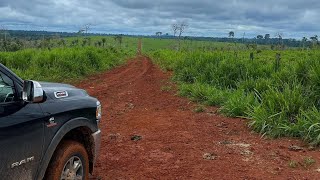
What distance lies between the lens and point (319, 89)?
778cm

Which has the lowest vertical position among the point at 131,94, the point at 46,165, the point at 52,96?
the point at 131,94

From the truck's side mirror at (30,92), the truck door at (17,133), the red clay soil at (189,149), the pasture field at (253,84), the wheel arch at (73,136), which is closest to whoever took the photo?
the truck door at (17,133)

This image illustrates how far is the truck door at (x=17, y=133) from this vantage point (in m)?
2.94

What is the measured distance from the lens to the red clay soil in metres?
5.41

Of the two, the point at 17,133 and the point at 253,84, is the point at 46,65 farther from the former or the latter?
the point at 17,133

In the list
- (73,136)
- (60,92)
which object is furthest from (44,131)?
(73,136)

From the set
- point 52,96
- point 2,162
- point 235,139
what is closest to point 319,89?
point 235,139

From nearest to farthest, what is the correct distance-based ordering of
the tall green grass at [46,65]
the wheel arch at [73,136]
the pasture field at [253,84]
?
the wheel arch at [73,136]
the pasture field at [253,84]
the tall green grass at [46,65]

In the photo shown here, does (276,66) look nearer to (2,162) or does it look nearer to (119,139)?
(119,139)

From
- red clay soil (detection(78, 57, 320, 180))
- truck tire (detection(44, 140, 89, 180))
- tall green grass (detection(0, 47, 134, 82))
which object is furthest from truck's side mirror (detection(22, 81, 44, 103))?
tall green grass (detection(0, 47, 134, 82))

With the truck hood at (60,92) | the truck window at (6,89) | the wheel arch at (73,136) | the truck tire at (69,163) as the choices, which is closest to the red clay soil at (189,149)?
the wheel arch at (73,136)

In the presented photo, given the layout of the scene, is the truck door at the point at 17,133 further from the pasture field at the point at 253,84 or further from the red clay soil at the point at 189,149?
the pasture field at the point at 253,84

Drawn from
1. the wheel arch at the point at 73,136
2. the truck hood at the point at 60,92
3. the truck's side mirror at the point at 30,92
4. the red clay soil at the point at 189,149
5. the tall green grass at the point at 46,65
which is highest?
the truck's side mirror at the point at 30,92

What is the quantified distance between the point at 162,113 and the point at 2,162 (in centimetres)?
653
